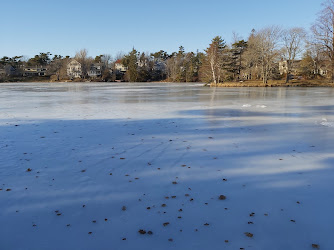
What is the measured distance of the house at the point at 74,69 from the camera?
8862 cm

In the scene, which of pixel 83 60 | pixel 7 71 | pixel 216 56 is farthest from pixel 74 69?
pixel 216 56

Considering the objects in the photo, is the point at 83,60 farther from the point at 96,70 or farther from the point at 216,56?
the point at 216,56

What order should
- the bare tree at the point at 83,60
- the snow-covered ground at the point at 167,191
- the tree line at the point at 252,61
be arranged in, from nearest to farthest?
the snow-covered ground at the point at 167,191 → the tree line at the point at 252,61 → the bare tree at the point at 83,60

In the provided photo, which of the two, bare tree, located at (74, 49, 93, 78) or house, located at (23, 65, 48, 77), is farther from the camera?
house, located at (23, 65, 48, 77)

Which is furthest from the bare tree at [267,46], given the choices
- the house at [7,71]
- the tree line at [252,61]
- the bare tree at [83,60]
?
the house at [7,71]

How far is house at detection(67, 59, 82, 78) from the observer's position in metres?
88.6

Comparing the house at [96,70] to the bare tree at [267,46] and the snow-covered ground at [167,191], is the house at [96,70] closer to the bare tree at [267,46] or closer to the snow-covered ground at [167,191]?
the bare tree at [267,46]

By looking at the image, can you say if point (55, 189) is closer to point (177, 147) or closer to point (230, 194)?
point (230, 194)

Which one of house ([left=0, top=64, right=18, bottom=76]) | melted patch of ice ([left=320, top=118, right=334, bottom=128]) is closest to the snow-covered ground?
melted patch of ice ([left=320, top=118, right=334, bottom=128])

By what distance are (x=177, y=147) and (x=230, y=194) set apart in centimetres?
217

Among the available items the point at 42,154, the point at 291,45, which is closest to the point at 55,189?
the point at 42,154

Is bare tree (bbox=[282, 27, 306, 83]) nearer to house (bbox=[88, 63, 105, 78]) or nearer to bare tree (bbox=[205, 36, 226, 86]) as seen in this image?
bare tree (bbox=[205, 36, 226, 86])

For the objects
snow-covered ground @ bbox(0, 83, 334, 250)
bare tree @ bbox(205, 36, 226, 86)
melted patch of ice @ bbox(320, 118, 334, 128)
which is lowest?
snow-covered ground @ bbox(0, 83, 334, 250)

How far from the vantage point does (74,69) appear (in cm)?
8894
